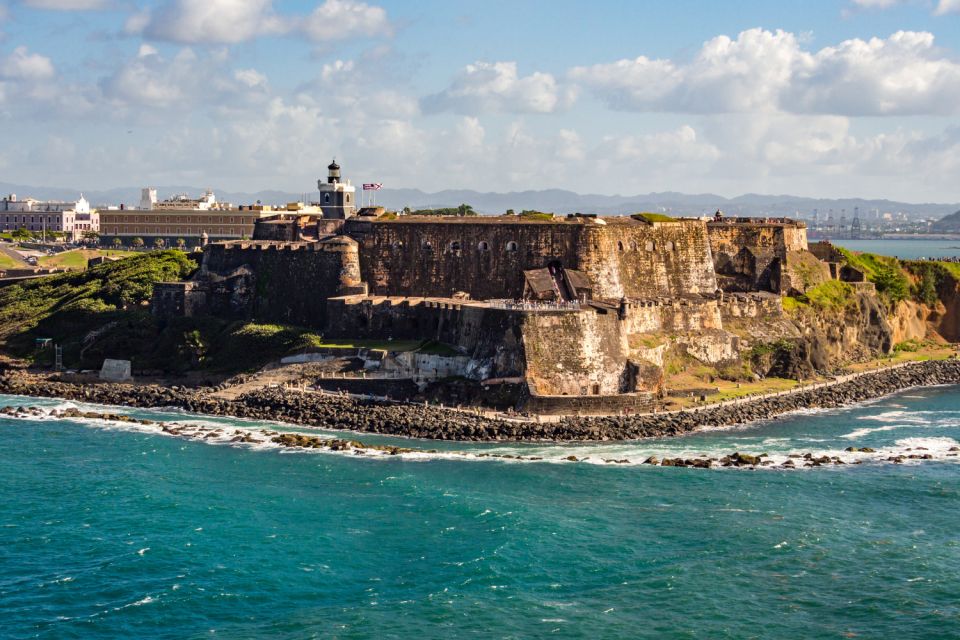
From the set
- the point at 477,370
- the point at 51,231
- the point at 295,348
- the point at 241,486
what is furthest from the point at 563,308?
the point at 51,231

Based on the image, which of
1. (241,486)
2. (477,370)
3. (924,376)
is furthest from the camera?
(924,376)

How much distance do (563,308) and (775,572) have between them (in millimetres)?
25351

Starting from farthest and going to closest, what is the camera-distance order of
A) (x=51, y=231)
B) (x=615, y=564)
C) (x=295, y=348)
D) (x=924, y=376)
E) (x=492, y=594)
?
1. (x=51, y=231)
2. (x=924, y=376)
3. (x=295, y=348)
4. (x=615, y=564)
5. (x=492, y=594)

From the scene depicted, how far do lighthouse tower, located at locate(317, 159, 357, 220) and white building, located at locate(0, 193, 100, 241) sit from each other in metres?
69.4

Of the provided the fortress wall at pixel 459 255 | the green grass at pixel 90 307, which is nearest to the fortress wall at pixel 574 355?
the fortress wall at pixel 459 255

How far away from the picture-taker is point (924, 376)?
77500 mm

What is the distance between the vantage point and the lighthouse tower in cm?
8175

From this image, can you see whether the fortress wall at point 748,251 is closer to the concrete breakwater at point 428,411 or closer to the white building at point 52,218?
the concrete breakwater at point 428,411

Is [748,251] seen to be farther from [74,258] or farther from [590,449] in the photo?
[74,258]

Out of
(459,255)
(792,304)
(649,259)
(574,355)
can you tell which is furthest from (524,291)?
(792,304)

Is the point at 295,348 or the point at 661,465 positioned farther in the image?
the point at 295,348

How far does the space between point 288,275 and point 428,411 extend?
19125mm

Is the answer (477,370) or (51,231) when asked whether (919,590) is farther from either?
(51,231)

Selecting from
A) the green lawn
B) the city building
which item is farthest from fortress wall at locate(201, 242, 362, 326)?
the city building
